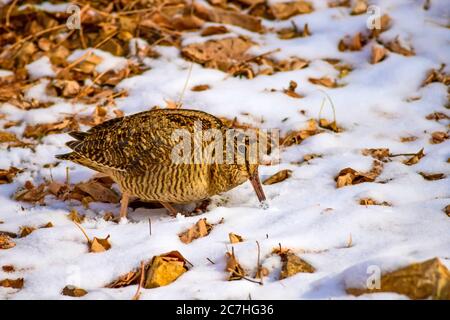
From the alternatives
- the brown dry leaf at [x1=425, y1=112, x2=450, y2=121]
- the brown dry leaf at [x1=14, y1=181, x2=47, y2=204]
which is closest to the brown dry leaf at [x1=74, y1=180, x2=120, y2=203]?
the brown dry leaf at [x1=14, y1=181, x2=47, y2=204]

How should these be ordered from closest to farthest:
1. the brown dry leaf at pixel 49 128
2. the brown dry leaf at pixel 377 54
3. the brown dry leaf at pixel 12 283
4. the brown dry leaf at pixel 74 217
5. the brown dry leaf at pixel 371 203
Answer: the brown dry leaf at pixel 12 283
the brown dry leaf at pixel 371 203
the brown dry leaf at pixel 74 217
the brown dry leaf at pixel 49 128
the brown dry leaf at pixel 377 54

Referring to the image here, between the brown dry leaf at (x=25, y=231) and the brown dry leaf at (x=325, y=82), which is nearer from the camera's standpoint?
the brown dry leaf at (x=25, y=231)

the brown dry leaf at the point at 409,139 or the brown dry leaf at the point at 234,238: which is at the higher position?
the brown dry leaf at the point at 409,139

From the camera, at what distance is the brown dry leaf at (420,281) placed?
3.20 metres

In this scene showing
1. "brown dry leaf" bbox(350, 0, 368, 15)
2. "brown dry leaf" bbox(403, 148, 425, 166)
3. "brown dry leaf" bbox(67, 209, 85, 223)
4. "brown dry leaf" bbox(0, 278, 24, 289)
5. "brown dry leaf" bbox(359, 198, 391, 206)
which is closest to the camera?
"brown dry leaf" bbox(0, 278, 24, 289)

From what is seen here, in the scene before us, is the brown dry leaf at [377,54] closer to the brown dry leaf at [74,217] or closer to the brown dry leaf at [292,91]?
the brown dry leaf at [292,91]

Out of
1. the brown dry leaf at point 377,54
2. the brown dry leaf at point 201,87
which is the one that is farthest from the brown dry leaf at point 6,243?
the brown dry leaf at point 377,54

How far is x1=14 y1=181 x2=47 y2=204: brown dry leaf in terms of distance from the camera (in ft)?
16.9

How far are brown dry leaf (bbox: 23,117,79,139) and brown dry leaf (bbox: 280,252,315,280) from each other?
3.12 m

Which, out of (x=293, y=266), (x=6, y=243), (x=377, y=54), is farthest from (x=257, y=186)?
(x=377, y=54)

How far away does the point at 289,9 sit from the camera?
7.62 metres

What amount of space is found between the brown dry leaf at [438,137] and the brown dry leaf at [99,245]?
2960 mm

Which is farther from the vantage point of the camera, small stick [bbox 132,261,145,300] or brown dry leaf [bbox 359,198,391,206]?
brown dry leaf [bbox 359,198,391,206]

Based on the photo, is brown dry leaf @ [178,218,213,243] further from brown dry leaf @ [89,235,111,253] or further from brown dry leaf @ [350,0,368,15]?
brown dry leaf @ [350,0,368,15]
